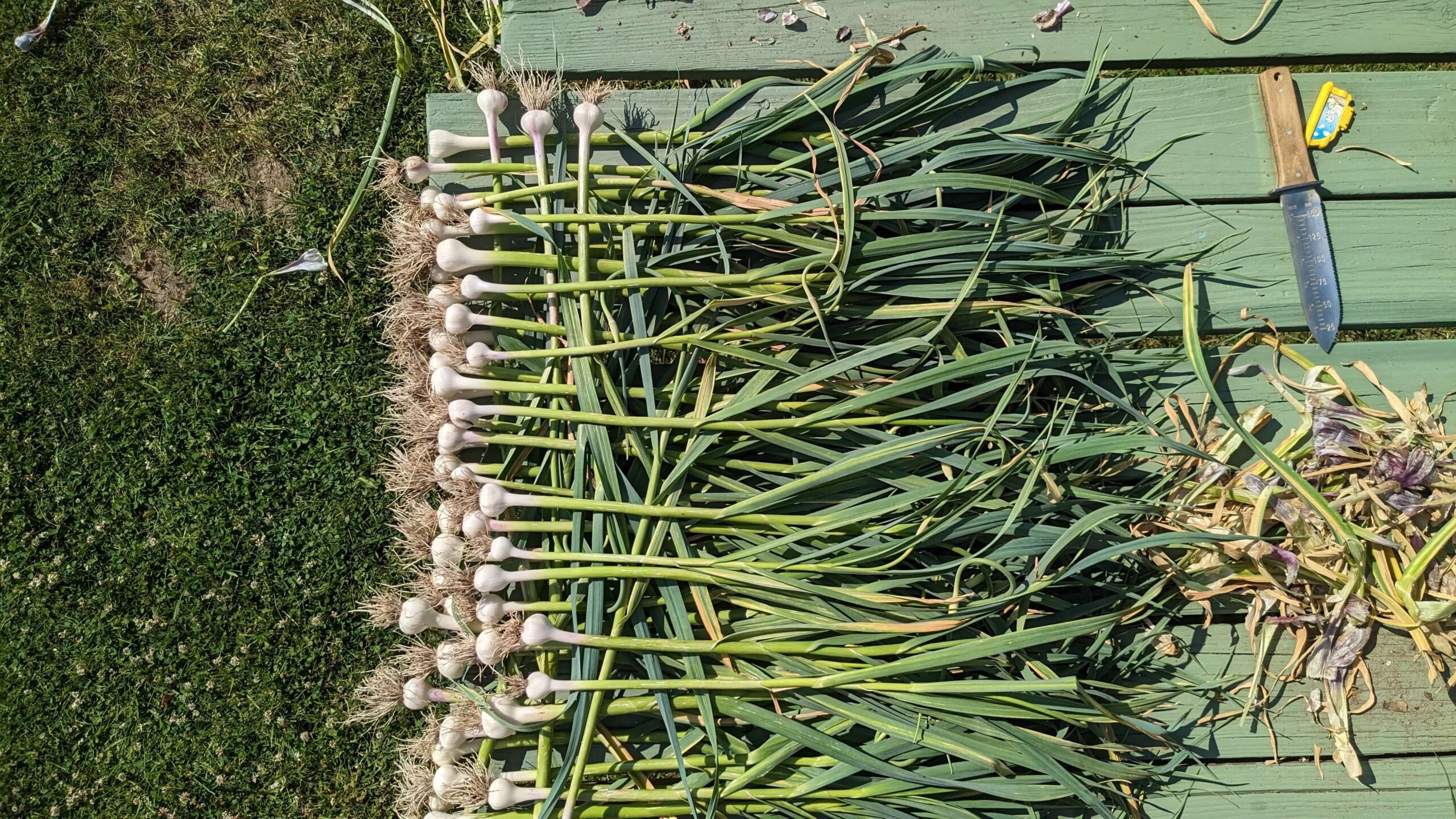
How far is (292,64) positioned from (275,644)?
3.53 feet

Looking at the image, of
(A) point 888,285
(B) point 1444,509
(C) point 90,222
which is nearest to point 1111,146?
(A) point 888,285

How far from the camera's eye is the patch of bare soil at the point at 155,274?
4.79 feet

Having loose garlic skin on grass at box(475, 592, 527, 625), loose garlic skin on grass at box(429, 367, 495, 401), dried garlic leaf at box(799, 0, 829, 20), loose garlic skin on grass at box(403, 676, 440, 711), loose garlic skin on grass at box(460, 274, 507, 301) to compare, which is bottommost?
loose garlic skin on grass at box(403, 676, 440, 711)

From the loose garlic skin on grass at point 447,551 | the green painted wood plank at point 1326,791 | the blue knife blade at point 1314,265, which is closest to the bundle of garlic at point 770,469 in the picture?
the loose garlic skin on grass at point 447,551

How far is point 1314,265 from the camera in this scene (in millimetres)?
1329

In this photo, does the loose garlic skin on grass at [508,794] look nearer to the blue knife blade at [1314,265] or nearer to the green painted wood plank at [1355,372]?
the green painted wood plank at [1355,372]

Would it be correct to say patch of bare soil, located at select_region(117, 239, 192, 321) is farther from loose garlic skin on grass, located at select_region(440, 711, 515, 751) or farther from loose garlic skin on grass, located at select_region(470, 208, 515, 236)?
loose garlic skin on grass, located at select_region(440, 711, 515, 751)

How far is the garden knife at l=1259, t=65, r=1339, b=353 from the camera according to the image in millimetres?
1325

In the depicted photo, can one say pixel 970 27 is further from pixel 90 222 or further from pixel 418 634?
pixel 90 222

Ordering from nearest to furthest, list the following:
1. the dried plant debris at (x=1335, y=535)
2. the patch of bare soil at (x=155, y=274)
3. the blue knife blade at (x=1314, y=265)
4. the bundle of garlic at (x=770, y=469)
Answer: the bundle of garlic at (x=770, y=469)
the dried plant debris at (x=1335, y=535)
the blue knife blade at (x=1314, y=265)
the patch of bare soil at (x=155, y=274)

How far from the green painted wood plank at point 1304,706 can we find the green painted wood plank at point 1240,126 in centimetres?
75

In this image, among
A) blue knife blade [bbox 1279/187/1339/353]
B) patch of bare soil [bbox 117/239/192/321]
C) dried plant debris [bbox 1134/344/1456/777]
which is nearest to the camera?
dried plant debris [bbox 1134/344/1456/777]

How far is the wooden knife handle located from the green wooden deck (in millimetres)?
21

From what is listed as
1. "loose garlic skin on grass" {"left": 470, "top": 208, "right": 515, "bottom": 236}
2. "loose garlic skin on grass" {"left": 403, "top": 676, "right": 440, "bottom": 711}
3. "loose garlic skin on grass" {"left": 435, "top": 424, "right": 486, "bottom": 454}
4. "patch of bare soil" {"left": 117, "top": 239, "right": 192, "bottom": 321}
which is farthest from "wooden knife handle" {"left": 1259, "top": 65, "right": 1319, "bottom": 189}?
"patch of bare soil" {"left": 117, "top": 239, "right": 192, "bottom": 321}
